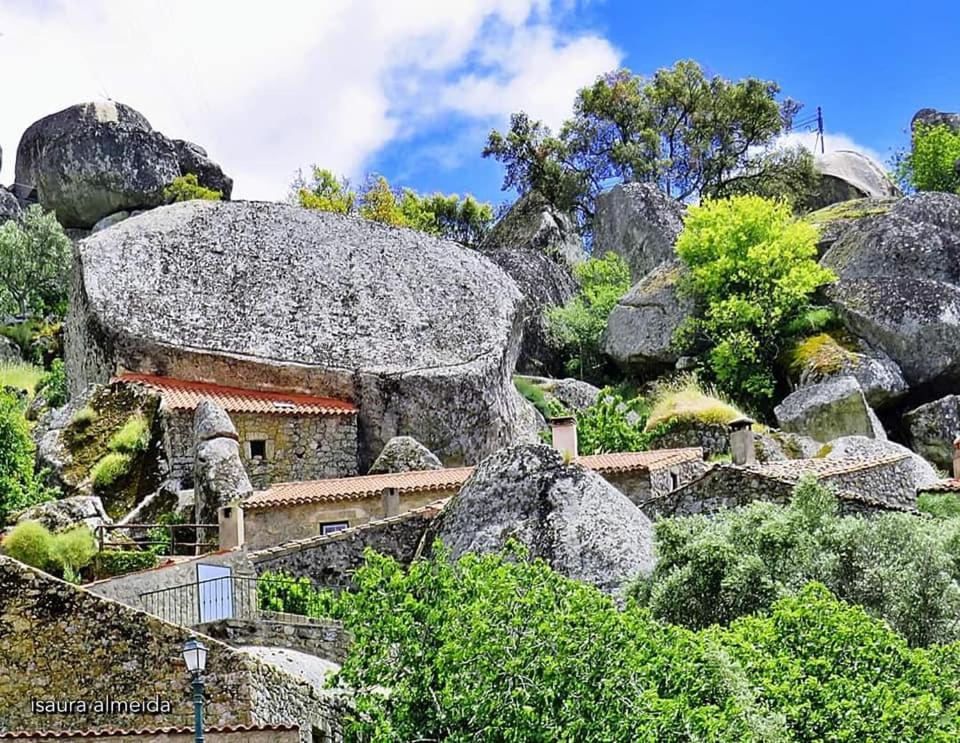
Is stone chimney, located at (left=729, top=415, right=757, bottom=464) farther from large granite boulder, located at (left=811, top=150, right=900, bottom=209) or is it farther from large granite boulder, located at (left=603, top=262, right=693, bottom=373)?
large granite boulder, located at (left=811, top=150, right=900, bottom=209)

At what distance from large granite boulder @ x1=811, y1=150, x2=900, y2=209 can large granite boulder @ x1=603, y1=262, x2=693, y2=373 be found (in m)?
16.4

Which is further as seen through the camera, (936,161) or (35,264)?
(936,161)

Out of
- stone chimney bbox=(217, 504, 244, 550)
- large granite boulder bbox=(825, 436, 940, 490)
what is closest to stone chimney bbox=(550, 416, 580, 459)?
large granite boulder bbox=(825, 436, 940, 490)

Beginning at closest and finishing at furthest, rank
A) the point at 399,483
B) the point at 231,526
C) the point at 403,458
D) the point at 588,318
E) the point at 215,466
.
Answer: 1. the point at 231,526
2. the point at 399,483
3. the point at 215,466
4. the point at 403,458
5. the point at 588,318

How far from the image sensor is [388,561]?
66.9ft

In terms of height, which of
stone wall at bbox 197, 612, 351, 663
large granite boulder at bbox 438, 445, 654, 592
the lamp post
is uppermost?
large granite boulder at bbox 438, 445, 654, 592

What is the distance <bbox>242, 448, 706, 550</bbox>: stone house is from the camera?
31.7 meters

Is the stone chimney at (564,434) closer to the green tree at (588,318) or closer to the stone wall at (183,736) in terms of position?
the stone wall at (183,736)

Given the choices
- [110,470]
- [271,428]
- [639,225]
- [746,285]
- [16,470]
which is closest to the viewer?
[110,470]

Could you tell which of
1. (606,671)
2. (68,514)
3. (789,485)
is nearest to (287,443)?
(68,514)

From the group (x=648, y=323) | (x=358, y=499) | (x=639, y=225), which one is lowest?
(x=358, y=499)

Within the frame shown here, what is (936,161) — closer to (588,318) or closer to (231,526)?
(588,318)

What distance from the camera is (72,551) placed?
96.7 feet

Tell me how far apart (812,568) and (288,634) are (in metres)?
7.93
